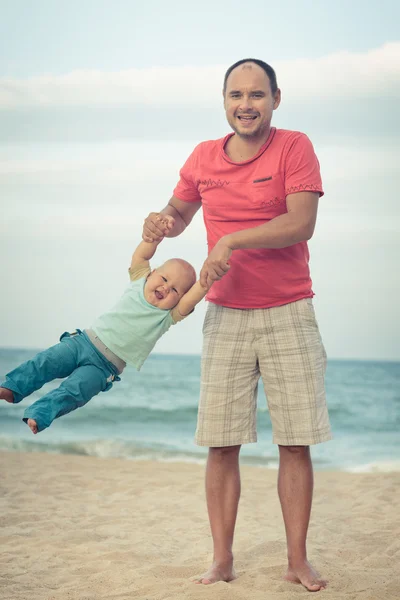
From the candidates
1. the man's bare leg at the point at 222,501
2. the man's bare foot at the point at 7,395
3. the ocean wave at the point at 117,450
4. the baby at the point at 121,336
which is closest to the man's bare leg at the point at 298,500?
the man's bare leg at the point at 222,501

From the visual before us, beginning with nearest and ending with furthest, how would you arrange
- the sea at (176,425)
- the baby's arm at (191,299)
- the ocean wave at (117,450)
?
1. the baby's arm at (191,299)
2. the ocean wave at (117,450)
3. the sea at (176,425)

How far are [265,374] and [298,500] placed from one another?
0.50 meters

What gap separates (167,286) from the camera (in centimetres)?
323

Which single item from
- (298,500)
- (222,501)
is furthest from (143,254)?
(298,500)

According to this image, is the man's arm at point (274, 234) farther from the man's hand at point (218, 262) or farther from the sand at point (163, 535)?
the sand at point (163, 535)

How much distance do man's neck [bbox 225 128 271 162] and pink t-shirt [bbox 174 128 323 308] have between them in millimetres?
28

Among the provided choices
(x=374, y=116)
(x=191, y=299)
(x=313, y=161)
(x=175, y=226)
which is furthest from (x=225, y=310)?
(x=374, y=116)

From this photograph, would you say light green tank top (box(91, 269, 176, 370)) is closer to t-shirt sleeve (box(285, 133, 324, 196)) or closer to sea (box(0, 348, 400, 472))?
t-shirt sleeve (box(285, 133, 324, 196))

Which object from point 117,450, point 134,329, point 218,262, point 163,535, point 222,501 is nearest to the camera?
point 218,262

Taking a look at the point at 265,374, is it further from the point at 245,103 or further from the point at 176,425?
the point at 176,425

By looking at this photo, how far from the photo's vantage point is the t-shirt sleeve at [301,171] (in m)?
2.80

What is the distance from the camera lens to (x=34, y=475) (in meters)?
6.21

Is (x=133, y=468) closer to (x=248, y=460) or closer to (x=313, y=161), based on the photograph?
(x=248, y=460)

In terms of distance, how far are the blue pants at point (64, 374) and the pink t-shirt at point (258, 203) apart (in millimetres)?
551
